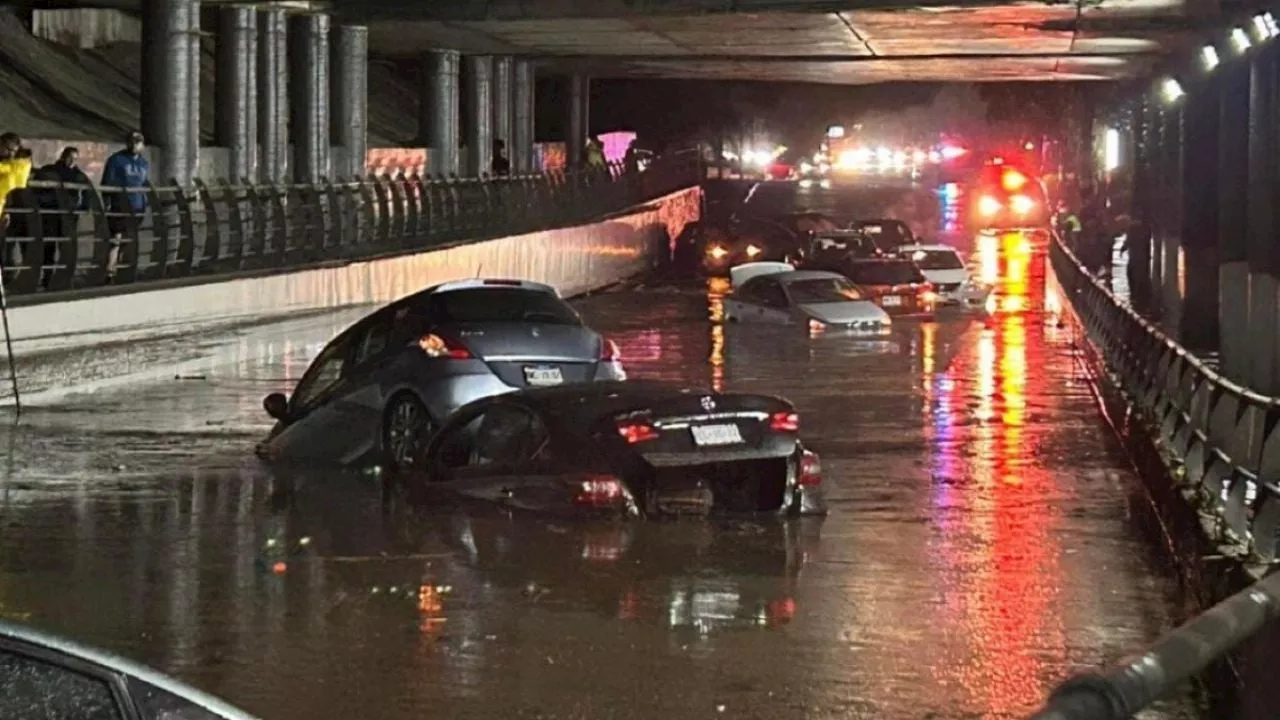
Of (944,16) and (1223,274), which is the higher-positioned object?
(944,16)

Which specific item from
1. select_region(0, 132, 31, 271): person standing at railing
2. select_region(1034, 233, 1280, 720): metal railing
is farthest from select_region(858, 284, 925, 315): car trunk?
select_region(0, 132, 31, 271): person standing at railing

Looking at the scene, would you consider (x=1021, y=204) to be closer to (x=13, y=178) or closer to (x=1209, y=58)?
(x=1209, y=58)

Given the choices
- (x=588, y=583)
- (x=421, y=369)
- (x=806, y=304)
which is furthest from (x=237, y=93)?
(x=588, y=583)

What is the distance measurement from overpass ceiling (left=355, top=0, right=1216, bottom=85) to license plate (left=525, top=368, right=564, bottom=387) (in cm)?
1569

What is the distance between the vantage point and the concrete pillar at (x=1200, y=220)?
115 feet

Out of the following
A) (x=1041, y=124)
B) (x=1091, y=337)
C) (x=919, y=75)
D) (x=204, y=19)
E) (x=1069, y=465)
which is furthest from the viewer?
(x=1041, y=124)

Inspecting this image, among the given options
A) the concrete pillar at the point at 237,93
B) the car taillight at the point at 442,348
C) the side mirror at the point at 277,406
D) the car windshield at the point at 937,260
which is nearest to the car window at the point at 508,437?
the car taillight at the point at 442,348

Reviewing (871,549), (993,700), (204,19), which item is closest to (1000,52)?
(204,19)

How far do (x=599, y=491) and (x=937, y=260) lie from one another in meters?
31.8

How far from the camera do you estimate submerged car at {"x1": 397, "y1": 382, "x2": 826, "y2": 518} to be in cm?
1409

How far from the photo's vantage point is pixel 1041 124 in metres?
101

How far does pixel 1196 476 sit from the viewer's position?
49.9ft

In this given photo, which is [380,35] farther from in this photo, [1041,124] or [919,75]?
[1041,124]

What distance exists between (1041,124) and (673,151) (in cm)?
3036
